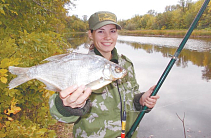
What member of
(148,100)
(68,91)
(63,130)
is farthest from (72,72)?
(63,130)

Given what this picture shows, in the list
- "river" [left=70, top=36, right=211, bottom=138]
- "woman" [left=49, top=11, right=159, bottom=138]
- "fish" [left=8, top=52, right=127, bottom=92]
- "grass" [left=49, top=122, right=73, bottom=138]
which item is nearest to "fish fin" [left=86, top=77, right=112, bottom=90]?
"fish" [left=8, top=52, right=127, bottom=92]

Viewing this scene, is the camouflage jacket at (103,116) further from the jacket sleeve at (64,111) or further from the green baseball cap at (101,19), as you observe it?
the green baseball cap at (101,19)

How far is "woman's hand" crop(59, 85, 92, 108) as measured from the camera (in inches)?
57.6

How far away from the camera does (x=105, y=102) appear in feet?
7.12

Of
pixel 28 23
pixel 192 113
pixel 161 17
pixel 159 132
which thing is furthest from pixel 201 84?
pixel 161 17

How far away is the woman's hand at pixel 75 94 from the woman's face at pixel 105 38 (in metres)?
0.96

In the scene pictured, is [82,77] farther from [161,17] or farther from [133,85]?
[161,17]

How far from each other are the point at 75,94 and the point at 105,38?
1.08 metres

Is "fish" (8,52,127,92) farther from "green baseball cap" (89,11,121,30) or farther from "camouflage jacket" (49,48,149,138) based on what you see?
"green baseball cap" (89,11,121,30)

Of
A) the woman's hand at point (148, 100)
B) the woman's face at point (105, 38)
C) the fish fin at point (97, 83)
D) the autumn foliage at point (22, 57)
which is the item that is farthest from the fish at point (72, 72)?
the woman's hand at point (148, 100)

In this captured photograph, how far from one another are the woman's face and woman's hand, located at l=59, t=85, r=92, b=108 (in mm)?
956

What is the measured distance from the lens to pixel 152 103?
91.4 inches

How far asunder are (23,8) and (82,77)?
10.3 feet

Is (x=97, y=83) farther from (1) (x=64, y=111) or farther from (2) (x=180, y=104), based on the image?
(2) (x=180, y=104)
